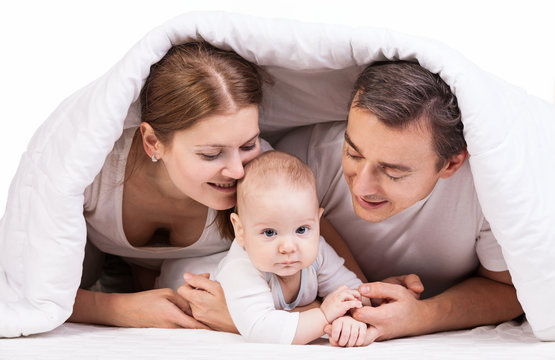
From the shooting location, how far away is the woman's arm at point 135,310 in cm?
204

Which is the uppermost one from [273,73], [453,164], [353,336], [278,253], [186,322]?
[273,73]

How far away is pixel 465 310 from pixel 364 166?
502 mm

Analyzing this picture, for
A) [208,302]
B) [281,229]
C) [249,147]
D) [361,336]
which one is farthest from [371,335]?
[249,147]

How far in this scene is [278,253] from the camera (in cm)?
179

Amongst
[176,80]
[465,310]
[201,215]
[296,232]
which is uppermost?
[176,80]

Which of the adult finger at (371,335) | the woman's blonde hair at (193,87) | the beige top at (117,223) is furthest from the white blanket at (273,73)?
the adult finger at (371,335)

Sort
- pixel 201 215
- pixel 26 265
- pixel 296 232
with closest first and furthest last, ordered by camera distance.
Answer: pixel 296 232 → pixel 26 265 → pixel 201 215

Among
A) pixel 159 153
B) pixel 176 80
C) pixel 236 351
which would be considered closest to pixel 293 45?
pixel 176 80

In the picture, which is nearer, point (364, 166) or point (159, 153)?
point (364, 166)

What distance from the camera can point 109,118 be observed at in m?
1.86

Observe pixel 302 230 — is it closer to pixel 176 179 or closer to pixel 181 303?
pixel 176 179

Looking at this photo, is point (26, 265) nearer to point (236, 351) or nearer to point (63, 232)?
point (63, 232)

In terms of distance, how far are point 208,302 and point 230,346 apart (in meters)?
0.26

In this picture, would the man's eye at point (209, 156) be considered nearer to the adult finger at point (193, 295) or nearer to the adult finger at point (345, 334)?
the adult finger at point (193, 295)
